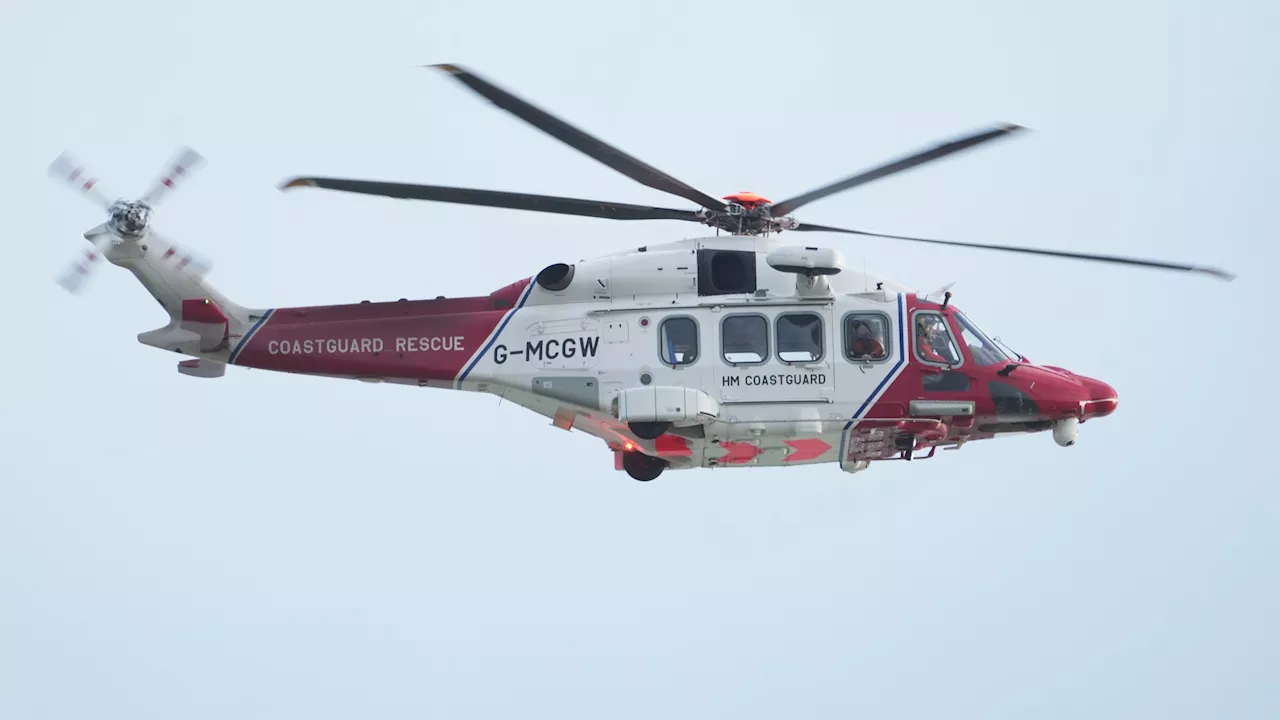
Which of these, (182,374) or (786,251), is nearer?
(786,251)

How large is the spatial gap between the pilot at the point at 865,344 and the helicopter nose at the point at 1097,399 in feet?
8.14

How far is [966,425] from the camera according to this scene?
19.3m

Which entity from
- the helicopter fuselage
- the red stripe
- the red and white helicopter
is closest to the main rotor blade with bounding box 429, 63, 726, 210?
the red and white helicopter

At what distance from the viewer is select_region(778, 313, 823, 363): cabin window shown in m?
18.9

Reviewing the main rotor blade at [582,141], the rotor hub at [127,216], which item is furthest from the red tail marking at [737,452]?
the rotor hub at [127,216]

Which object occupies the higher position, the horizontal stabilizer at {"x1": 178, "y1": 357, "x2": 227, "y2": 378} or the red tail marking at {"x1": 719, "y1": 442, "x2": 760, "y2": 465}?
the horizontal stabilizer at {"x1": 178, "y1": 357, "x2": 227, "y2": 378}

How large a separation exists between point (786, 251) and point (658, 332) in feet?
5.64

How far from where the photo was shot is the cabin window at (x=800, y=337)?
62.1ft

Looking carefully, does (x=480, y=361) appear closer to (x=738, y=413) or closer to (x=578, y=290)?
(x=578, y=290)

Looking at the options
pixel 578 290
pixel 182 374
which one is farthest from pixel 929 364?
pixel 182 374

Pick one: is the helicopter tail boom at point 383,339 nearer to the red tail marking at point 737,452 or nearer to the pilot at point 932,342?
the red tail marking at point 737,452

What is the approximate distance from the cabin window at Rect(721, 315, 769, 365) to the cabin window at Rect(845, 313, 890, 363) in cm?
95

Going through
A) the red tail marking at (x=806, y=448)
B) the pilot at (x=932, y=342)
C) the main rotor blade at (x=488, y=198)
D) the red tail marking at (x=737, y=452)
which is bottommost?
the red tail marking at (x=737, y=452)

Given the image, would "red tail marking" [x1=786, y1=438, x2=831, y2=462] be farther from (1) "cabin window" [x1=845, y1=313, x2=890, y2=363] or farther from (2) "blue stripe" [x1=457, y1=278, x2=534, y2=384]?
(2) "blue stripe" [x1=457, y1=278, x2=534, y2=384]
